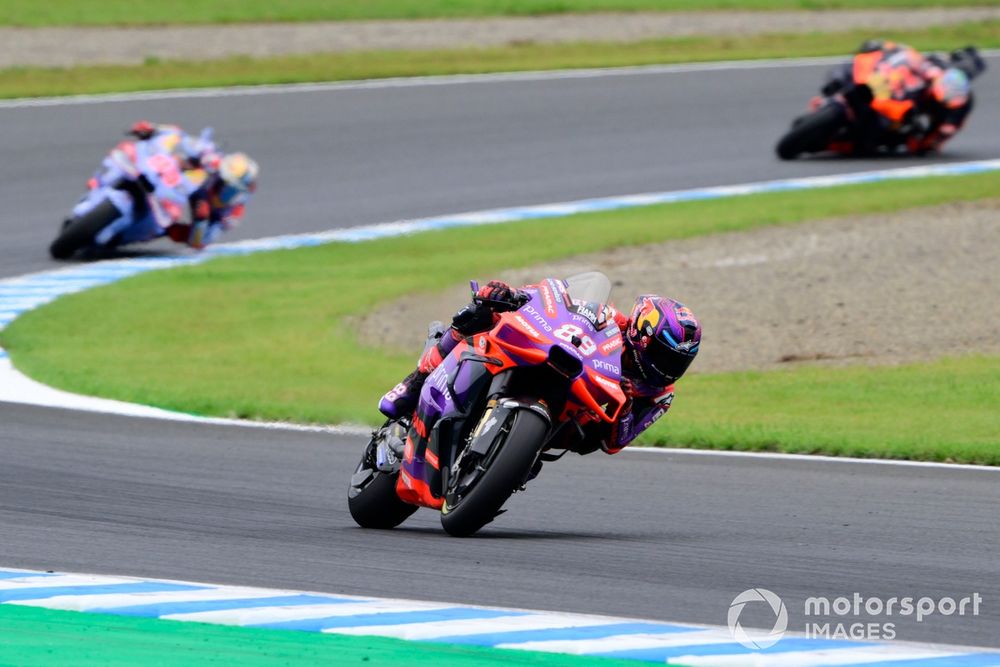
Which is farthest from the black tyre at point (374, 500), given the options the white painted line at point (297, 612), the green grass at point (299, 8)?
the green grass at point (299, 8)

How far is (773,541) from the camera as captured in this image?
7.67m

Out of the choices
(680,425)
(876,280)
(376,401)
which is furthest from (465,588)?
(876,280)

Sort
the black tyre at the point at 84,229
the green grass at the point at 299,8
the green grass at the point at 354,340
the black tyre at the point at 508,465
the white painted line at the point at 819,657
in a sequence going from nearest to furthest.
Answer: the white painted line at the point at 819,657, the black tyre at the point at 508,465, the green grass at the point at 354,340, the black tyre at the point at 84,229, the green grass at the point at 299,8

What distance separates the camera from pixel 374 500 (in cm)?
802

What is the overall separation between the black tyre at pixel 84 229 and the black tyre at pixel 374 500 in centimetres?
1026

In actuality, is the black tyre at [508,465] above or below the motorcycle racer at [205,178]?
above

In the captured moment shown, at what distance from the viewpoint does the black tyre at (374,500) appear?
798 centimetres

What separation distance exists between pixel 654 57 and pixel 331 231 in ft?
36.8

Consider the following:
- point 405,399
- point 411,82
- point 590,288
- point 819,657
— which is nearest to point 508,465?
point 590,288

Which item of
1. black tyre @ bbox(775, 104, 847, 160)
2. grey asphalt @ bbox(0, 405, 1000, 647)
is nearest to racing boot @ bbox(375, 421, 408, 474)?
grey asphalt @ bbox(0, 405, 1000, 647)

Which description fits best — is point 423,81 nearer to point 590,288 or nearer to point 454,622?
point 590,288

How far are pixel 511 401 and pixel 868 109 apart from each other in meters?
17.2

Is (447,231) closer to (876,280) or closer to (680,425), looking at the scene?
(876,280)

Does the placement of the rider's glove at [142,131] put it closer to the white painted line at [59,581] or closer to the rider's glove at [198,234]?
the rider's glove at [198,234]
